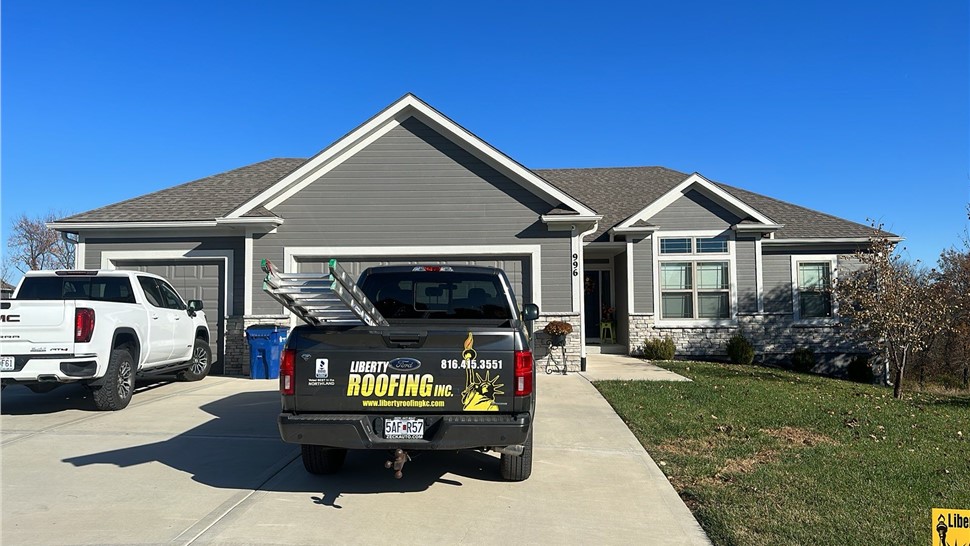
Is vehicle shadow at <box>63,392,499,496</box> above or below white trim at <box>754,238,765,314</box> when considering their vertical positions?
below

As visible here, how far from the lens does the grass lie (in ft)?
14.1

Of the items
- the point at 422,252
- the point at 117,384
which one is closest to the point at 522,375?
the point at 117,384

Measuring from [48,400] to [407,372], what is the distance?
795cm

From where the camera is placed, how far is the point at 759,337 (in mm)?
15547

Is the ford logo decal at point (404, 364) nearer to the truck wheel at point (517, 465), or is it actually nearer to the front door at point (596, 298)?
the truck wheel at point (517, 465)

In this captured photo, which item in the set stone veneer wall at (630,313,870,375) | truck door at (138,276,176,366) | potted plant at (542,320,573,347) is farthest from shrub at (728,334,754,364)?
truck door at (138,276,176,366)

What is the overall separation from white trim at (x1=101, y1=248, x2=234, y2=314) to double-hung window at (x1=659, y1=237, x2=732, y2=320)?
10.6 meters

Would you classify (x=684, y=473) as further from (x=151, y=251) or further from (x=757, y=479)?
(x=151, y=251)

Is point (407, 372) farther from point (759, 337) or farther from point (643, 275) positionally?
point (759, 337)

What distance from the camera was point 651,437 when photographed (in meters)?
6.85

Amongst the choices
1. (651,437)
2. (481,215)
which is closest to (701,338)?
(481,215)

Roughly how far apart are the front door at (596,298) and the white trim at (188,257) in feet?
31.6

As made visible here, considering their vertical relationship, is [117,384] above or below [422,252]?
below

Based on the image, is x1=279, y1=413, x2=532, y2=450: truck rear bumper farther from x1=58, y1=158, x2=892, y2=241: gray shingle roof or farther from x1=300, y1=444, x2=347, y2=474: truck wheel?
x1=58, y1=158, x2=892, y2=241: gray shingle roof
